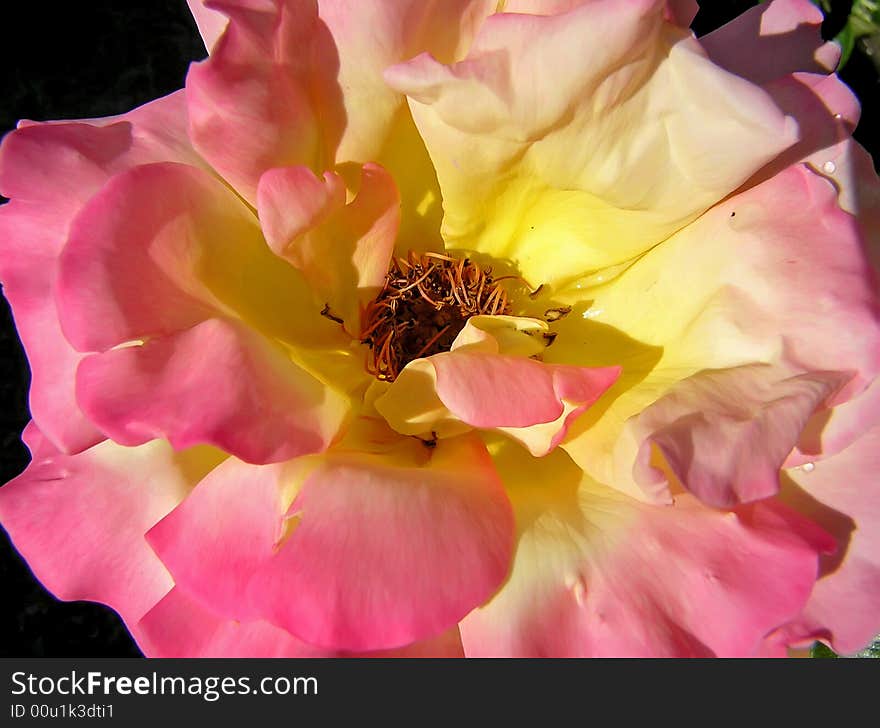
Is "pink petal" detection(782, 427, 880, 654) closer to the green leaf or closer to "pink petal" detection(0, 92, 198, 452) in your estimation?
A: the green leaf

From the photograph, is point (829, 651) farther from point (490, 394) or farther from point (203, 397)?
point (203, 397)

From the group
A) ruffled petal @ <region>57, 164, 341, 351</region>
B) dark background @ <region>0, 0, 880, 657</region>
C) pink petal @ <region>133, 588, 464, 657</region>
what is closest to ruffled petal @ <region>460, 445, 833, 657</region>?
pink petal @ <region>133, 588, 464, 657</region>

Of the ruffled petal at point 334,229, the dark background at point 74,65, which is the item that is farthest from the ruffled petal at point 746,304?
the dark background at point 74,65

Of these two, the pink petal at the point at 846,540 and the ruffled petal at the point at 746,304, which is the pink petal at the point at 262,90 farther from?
the pink petal at the point at 846,540

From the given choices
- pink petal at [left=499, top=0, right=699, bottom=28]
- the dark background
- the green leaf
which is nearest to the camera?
pink petal at [left=499, top=0, right=699, bottom=28]

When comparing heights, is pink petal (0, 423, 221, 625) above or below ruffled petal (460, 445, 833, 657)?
below
